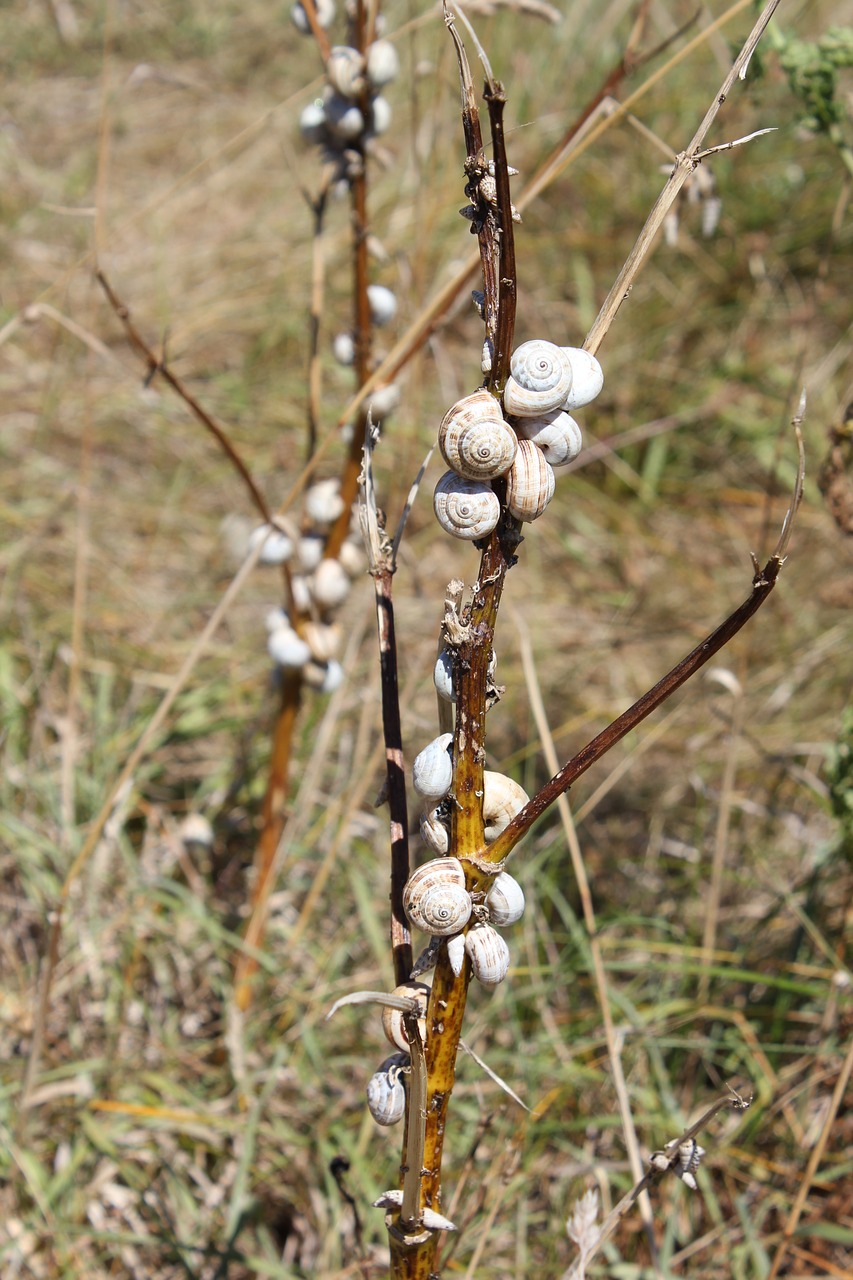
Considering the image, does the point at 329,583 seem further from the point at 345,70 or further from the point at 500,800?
the point at 500,800

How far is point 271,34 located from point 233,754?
14.2 feet

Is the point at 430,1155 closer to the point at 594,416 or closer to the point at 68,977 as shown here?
the point at 68,977

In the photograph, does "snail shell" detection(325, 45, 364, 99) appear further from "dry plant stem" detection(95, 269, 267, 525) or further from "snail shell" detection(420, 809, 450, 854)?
"snail shell" detection(420, 809, 450, 854)

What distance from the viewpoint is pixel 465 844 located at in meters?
0.90

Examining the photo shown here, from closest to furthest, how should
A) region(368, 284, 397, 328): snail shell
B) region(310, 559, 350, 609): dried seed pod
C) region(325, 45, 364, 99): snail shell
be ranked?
region(325, 45, 364, 99): snail shell → region(368, 284, 397, 328): snail shell → region(310, 559, 350, 609): dried seed pod

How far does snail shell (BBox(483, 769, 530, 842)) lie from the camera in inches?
35.9

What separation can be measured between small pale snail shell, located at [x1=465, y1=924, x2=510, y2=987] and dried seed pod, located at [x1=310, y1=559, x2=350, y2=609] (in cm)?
91

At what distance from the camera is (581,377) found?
828mm

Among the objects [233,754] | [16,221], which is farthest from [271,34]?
[233,754]

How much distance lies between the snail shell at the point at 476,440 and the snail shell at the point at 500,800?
0.89 ft

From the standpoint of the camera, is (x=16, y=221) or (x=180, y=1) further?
(x=180, y=1)

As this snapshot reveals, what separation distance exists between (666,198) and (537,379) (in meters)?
0.21

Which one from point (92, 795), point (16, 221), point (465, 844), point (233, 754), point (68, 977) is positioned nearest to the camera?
point (465, 844)

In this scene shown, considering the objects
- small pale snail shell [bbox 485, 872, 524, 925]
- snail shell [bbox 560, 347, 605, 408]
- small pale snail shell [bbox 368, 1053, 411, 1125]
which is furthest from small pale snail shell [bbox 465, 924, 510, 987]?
snail shell [bbox 560, 347, 605, 408]
